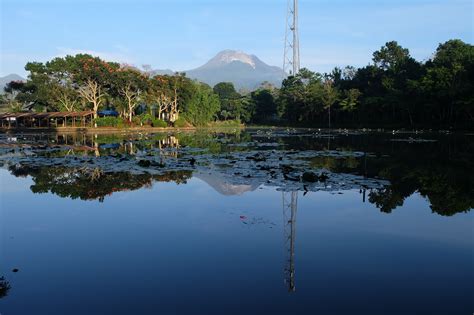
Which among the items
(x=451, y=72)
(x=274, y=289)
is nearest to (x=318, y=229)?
(x=274, y=289)

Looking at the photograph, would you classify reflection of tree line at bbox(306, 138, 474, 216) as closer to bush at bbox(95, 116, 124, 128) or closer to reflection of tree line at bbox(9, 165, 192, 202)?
reflection of tree line at bbox(9, 165, 192, 202)

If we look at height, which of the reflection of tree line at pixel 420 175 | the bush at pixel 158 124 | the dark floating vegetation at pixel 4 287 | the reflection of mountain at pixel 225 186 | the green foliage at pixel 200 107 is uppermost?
the green foliage at pixel 200 107

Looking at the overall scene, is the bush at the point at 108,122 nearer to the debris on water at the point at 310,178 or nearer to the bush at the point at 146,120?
the bush at the point at 146,120

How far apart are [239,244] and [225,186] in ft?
18.7

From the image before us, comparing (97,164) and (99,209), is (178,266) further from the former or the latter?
(97,164)

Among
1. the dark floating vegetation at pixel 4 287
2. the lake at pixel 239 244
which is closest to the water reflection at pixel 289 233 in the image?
the lake at pixel 239 244

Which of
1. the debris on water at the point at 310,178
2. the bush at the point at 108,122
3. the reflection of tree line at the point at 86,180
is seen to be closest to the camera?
the reflection of tree line at the point at 86,180

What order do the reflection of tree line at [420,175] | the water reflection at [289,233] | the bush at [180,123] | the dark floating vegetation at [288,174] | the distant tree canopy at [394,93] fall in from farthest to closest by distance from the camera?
the bush at [180,123], the distant tree canopy at [394,93], the dark floating vegetation at [288,174], the reflection of tree line at [420,175], the water reflection at [289,233]

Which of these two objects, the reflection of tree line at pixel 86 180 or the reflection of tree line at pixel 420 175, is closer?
the reflection of tree line at pixel 420 175

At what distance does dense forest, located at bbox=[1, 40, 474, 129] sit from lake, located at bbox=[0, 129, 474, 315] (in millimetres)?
36628

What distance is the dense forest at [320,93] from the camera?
155 ft

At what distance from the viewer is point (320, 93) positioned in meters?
66.5

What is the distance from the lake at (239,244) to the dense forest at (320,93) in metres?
36.6

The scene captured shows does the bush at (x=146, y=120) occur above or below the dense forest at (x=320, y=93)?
below
